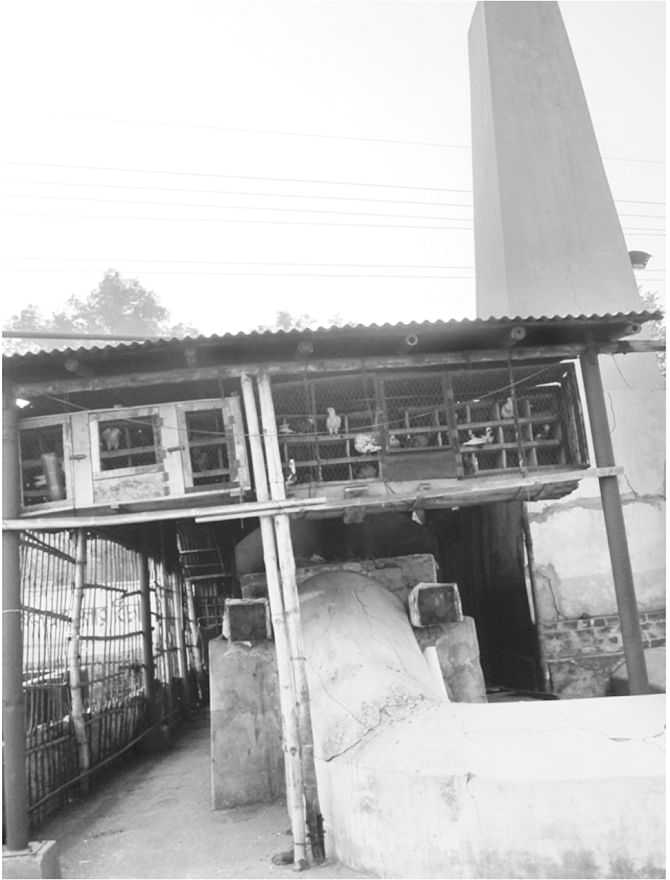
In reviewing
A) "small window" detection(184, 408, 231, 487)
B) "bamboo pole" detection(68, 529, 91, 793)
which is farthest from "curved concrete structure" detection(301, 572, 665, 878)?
"bamboo pole" detection(68, 529, 91, 793)

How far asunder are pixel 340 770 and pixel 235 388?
430 cm

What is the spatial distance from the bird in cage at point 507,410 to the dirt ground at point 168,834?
452 centimetres

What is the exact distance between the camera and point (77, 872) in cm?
639

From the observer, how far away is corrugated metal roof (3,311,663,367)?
6.83 metres

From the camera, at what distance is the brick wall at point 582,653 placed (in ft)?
33.9

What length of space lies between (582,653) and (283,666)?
5538 millimetres

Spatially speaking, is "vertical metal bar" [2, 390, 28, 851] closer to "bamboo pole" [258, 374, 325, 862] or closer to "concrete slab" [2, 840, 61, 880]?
"concrete slab" [2, 840, 61, 880]

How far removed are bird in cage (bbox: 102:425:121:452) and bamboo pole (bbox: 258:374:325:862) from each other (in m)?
1.50

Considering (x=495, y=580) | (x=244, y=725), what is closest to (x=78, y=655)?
(x=244, y=725)

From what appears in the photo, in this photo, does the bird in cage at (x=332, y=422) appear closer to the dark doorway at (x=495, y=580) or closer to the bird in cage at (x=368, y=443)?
the bird in cage at (x=368, y=443)

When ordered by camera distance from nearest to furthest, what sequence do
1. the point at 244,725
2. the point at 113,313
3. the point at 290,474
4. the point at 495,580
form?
1. the point at 290,474
2. the point at 244,725
3. the point at 495,580
4. the point at 113,313

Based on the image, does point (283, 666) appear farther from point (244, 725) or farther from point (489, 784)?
point (489, 784)

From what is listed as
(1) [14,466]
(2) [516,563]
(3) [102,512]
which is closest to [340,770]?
(3) [102,512]

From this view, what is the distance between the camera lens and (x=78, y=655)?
8633 mm
